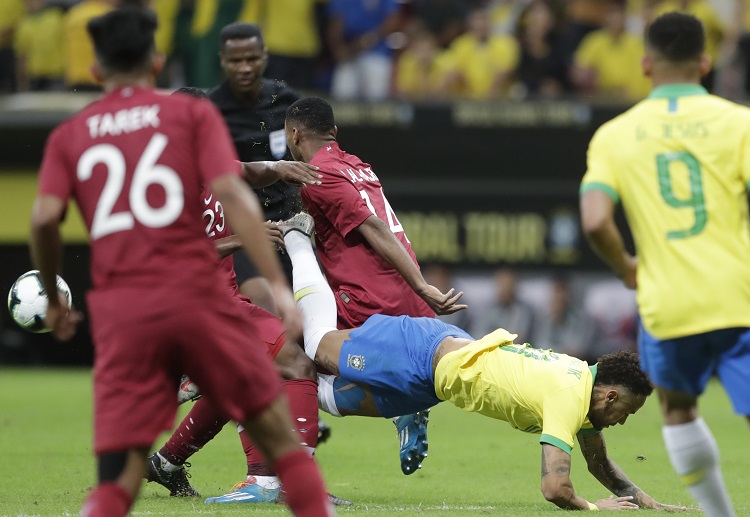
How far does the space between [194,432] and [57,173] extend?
3.01 metres

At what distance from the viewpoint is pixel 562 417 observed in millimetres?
6148

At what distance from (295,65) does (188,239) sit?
1109 centimetres

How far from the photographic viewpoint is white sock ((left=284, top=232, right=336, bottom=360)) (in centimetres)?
703

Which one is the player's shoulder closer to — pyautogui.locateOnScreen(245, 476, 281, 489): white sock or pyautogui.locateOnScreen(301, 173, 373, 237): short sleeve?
pyautogui.locateOnScreen(301, 173, 373, 237): short sleeve

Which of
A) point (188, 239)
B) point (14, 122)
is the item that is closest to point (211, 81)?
point (14, 122)

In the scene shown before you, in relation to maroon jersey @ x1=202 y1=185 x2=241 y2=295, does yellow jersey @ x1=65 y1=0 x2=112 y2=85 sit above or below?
above

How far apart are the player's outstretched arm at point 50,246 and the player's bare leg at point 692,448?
222 centimetres

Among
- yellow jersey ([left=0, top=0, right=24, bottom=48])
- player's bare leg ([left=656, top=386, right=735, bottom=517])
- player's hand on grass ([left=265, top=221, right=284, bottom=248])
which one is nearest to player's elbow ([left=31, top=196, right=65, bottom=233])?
player's bare leg ([left=656, top=386, right=735, bottom=517])

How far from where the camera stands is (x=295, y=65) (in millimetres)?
15109

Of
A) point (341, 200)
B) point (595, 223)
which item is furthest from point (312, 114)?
point (595, 223)

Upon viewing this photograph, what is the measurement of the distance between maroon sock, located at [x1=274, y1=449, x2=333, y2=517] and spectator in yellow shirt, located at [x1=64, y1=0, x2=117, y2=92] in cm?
1102

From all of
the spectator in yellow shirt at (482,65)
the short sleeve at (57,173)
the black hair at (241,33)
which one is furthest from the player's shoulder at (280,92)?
the spectator in yellow shirt at (482,65)

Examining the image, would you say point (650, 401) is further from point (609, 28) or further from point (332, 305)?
point (332, 305)

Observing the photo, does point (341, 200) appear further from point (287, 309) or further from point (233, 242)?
point (287, 309)
